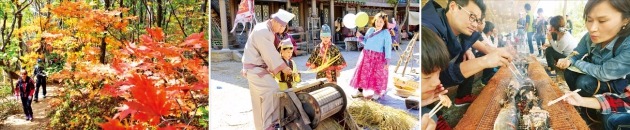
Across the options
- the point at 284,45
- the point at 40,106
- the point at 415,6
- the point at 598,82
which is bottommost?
the point at 40,106

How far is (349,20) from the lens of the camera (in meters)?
3.14

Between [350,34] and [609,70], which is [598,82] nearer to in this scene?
[609,70]

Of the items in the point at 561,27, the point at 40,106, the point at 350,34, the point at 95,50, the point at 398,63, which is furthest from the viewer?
the point at 40,106

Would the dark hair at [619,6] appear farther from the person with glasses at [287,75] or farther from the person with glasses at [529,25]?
the person with glasses at [287,75]

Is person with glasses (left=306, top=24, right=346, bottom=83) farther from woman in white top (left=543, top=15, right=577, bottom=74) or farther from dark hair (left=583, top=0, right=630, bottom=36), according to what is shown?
dark hair (left=583, top=0, right=630, bottom=36)

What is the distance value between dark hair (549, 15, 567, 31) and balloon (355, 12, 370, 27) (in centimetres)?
123

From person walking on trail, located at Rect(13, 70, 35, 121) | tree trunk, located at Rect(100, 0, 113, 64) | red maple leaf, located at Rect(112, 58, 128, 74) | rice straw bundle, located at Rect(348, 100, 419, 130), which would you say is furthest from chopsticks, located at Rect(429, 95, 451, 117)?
person walking on trail, located at Rect(13, 70, 35, 121)

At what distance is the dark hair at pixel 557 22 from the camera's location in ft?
9.10

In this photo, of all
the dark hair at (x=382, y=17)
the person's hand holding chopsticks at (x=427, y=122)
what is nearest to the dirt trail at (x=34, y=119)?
the dark hair at (x=382, y=17)

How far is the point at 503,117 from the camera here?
3027 millimetres

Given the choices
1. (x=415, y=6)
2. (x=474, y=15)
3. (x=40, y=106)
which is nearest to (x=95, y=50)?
(x=40, y=106)

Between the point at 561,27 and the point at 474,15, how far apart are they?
0.55 m

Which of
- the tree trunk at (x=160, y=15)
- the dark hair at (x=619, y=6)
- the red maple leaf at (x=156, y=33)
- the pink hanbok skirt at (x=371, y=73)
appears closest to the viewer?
the dark hair at (x=619, y=6)

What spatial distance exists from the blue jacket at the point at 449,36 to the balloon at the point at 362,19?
1.53 feet
